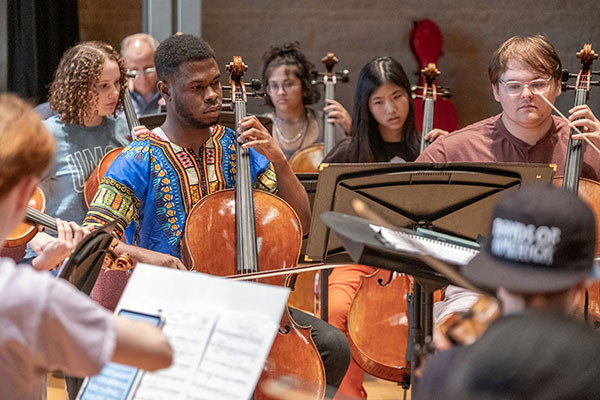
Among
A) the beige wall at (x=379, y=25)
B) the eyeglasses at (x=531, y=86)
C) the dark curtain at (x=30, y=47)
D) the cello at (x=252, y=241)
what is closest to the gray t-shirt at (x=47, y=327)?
the cello at (x=252, y=241)

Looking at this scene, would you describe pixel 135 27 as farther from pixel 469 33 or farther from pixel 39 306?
pixel 39 306

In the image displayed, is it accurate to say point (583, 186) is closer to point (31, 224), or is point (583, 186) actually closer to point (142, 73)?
point (31, 224)

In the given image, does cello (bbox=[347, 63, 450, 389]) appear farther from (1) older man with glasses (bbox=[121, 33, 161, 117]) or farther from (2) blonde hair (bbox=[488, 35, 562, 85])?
(1) older man with glasses (bbox=[121, 33, 161, 117])

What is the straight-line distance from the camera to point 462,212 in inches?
85.6

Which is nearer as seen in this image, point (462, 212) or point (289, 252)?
point (462, 212)

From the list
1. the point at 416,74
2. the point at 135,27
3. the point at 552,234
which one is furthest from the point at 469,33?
the point at 552,234

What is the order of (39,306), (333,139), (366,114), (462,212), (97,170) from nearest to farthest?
(39,306)
(462,212)
(97,170)
(366,114)
(333,139)

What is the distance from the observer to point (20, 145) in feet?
3.62

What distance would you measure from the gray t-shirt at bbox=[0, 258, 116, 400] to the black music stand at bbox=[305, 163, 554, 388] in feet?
3.29

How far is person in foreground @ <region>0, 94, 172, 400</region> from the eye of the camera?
1095 mm

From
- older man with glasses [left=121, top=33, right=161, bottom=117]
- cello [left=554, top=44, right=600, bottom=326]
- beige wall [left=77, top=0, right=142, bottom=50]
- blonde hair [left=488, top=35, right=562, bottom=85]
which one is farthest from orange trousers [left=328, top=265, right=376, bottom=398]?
beige wall [left=77, top=0, right=142, bottom=50]

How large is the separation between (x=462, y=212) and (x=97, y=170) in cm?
134

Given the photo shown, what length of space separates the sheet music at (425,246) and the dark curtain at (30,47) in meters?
3.18

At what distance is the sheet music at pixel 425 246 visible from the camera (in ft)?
5.26
